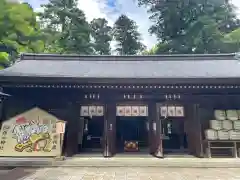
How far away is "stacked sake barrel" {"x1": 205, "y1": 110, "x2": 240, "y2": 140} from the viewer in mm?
8586

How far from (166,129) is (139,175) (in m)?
5.76

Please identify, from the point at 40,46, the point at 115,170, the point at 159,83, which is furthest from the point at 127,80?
the point at 40,46

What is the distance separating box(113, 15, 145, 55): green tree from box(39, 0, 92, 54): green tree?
7220 mm

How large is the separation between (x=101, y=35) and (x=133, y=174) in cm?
2921

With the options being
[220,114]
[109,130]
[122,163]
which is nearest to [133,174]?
[122,163]

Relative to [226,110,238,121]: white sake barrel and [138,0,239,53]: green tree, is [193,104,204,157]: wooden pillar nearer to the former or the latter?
[226,110,238,121]: white sake barrel

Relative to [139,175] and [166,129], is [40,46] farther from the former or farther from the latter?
[139,175]

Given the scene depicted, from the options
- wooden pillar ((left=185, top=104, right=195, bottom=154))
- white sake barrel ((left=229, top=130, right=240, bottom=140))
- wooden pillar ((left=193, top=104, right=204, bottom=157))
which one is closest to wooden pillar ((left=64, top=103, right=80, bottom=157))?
wooden pillar ((left=185, top=104, right=195, bottom=154))

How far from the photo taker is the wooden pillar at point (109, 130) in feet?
28.1

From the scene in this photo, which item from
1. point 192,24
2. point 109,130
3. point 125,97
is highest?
point 192,24

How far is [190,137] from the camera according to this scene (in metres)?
9.18

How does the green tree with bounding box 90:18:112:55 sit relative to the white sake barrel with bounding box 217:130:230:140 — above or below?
above

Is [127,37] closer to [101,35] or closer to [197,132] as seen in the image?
[101,35]

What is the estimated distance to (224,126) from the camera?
873cm
